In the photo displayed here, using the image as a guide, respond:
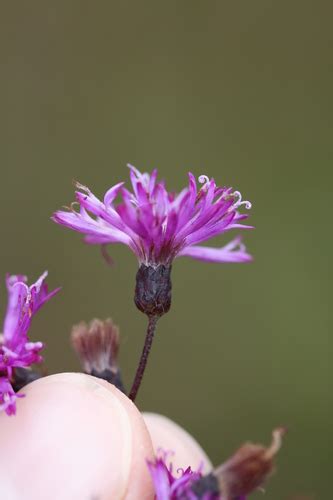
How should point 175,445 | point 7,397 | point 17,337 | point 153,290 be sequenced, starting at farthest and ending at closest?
point 175,445 < point 153,290 < point 17,337 < point 7,397

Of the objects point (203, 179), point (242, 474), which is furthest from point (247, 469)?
point (203, 179)

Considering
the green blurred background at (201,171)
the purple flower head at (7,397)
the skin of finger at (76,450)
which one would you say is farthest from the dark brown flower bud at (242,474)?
the green blurred background at (201,171)

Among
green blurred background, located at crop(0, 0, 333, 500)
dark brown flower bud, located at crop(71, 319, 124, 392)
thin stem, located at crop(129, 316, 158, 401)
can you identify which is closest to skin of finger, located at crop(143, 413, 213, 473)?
dark brown flower bud, located at crop(71, 319, 124, 392)

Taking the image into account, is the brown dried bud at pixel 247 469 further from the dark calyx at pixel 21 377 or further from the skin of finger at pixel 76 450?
the dark calyx at pixel 21 377

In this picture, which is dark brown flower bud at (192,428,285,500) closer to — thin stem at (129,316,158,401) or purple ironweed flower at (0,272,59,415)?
thin stem at (129,316,158,401)

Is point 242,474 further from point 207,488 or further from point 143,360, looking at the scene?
point 143,360

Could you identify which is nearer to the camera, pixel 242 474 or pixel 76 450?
pixel 242 474

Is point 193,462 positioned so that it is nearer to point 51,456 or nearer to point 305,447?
point 51,456

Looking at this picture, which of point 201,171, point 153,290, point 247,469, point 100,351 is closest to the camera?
point 247,469
